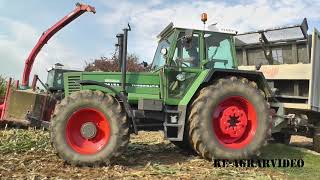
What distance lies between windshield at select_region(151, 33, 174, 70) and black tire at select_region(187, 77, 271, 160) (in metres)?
1.13

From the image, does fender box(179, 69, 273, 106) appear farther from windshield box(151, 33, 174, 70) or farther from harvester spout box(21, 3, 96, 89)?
harvester spout box(21, 3, 96, 89)

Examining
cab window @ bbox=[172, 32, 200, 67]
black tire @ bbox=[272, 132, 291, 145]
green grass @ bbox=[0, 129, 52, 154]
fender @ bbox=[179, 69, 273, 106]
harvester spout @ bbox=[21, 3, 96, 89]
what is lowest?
green grass @ bbox=[0, 129, 52, 154]

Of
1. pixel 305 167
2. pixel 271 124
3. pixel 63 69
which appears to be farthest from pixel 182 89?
pixel 63 69

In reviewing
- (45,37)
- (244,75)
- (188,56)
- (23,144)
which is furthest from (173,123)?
(45,37)

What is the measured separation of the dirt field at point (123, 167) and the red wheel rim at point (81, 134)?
0.40 meters

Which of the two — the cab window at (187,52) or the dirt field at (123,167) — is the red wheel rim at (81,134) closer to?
the dirt field at (123,167)

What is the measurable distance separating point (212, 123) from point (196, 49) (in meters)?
1.45

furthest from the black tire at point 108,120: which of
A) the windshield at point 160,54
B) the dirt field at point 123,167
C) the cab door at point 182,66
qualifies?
the windshield at point 160,54

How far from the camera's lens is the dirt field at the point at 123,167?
643 cm

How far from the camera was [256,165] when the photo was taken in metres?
7.63

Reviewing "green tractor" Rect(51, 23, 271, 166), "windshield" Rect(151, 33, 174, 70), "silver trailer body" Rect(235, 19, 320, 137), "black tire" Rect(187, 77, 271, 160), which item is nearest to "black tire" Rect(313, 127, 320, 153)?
"silver trailer body" Rect(235, 19, 320, 137)

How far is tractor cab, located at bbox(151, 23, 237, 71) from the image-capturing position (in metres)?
8.06

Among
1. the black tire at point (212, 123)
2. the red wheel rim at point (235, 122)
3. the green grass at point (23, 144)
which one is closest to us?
the black tire at point (212, 123)

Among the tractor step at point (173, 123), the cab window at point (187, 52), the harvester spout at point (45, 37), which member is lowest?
A: the tractor step at point (173, 123)
